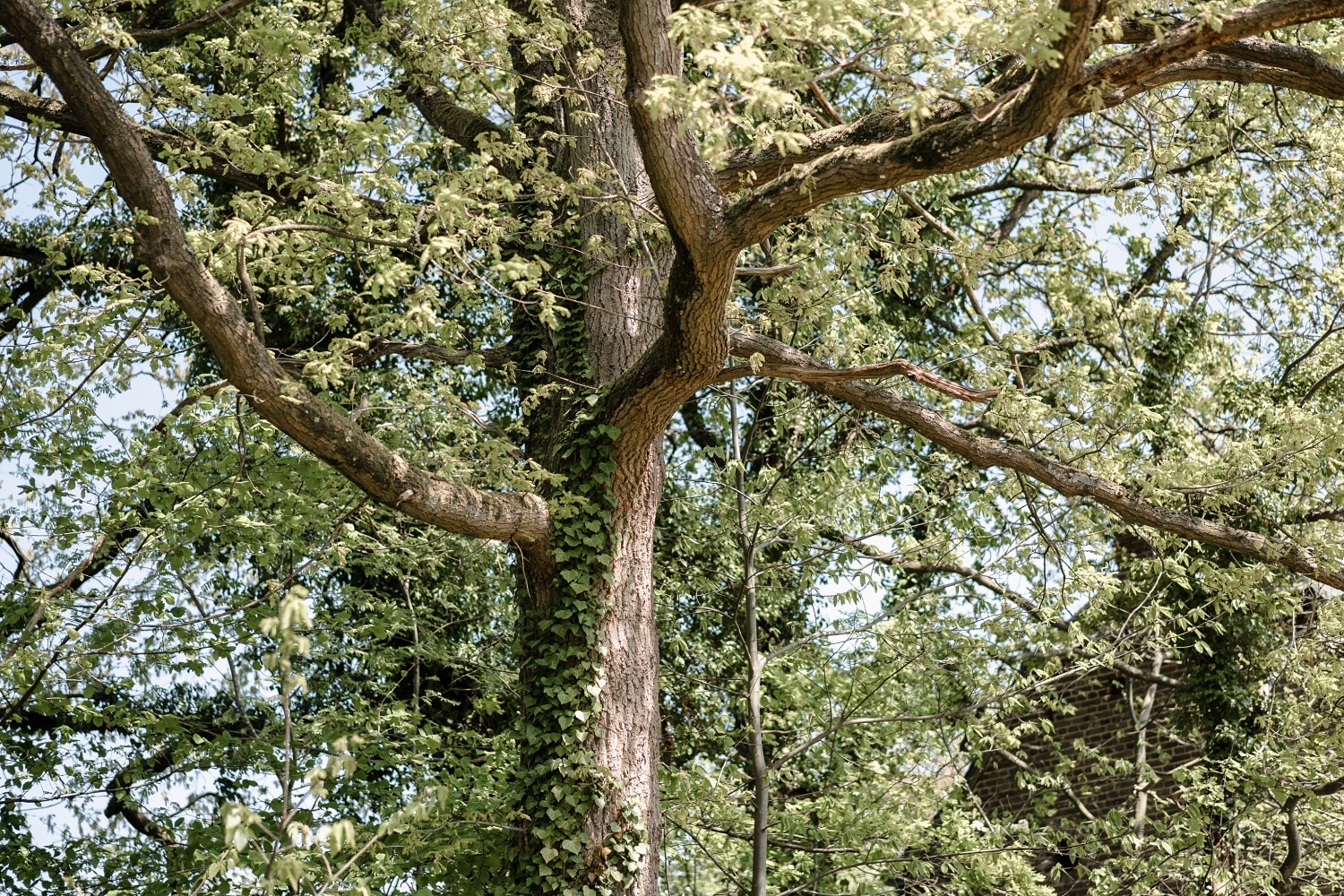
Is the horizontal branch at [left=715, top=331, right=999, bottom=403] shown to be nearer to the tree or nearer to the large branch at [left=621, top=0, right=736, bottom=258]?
the tree

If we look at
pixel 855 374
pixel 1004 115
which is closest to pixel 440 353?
pixel 855 374

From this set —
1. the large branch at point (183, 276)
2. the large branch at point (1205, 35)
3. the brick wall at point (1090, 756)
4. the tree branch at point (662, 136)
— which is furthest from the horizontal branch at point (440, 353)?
the brick wall at point (1090, 756)

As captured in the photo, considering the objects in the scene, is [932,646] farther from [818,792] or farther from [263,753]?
[263,753]

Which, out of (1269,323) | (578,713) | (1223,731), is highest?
(1269,323)

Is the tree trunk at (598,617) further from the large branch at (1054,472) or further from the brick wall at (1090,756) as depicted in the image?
the brick wall at (1090,756)

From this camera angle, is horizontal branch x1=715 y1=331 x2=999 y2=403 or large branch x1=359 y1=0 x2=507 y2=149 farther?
large branch x1=359 y1=0 x2=507 y2=149

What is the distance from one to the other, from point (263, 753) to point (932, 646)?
15.6ft

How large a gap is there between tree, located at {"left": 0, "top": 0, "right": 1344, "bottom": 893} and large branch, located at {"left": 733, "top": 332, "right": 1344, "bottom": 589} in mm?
36

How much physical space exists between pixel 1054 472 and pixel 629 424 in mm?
2364

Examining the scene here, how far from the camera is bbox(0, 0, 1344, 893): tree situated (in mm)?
5719

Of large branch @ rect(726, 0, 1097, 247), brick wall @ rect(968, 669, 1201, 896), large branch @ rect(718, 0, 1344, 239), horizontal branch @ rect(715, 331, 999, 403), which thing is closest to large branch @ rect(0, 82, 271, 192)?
horizontal branch @ rect(715, 331, 999, 403)

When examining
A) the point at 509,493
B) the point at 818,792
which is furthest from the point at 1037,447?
the point at 818,792

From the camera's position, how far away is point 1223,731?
10508 millimetres

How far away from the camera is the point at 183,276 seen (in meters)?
5.70
